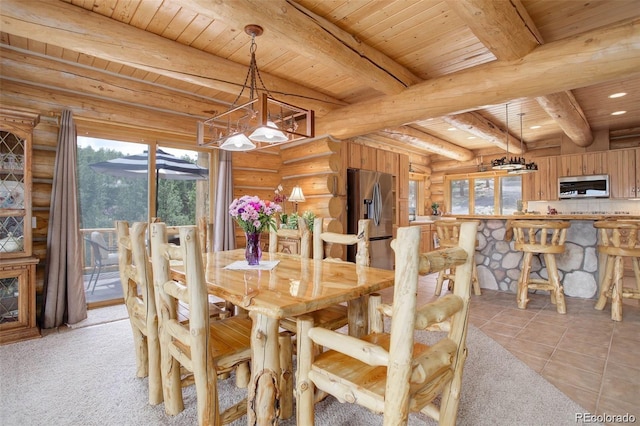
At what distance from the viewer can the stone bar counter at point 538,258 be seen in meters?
3.83

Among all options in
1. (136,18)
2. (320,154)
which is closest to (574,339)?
(320,154)

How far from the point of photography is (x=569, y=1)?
7.82 ft

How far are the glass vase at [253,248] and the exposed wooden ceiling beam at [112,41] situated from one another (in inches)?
75.1

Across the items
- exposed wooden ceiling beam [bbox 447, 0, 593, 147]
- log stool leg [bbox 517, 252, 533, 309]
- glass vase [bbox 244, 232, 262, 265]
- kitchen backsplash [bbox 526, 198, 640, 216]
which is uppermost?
exposed wooden ceiling beam [bbox 447, 0, 593, 147]

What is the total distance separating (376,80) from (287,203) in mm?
2604

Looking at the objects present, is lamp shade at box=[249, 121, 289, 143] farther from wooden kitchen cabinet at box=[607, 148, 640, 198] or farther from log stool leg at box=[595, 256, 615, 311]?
wooden kitchen cabinet at box=[607, 148, 640, 198]

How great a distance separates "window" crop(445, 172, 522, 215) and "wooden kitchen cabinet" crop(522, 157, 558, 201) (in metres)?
0.50

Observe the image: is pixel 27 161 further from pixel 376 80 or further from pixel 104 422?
pixel 376 80

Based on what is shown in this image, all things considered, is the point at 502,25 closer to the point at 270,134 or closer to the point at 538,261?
the point at 270,134

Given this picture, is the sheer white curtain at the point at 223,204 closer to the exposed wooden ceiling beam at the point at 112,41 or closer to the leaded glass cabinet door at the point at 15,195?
the exposed wooden ceiling beam at the point at 112,41

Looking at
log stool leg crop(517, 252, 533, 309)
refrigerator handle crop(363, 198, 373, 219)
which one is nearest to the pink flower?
refrigerator handle crop(363, 198, 373, 219)

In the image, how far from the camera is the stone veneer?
151 inches

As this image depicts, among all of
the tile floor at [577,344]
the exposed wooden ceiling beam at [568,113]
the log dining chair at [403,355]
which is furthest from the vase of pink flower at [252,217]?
the exposed wooden ceiling beam at [568,113]

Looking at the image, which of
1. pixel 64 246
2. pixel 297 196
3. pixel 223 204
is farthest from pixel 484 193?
pixel 64 246
